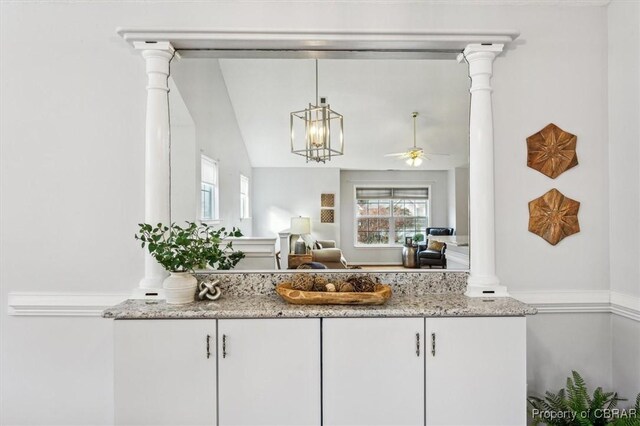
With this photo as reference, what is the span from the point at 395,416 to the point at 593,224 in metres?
1.50

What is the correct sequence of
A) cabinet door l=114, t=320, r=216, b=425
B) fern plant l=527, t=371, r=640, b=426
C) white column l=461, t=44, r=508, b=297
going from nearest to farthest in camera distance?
cabinet door l=114, t=320, r=216, b=425
fern plant l=527, t=371, r=640, b=426
white column l=461, t=44, r=508, b=297

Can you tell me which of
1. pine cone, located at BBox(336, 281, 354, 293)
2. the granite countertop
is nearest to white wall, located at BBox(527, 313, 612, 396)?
the granite countertop

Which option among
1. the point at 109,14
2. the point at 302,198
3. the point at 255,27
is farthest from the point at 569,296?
the point at 109,14

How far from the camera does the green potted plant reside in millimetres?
1808

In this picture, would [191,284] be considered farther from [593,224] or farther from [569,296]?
[593,224]

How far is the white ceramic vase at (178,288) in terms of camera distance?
1.82 metres

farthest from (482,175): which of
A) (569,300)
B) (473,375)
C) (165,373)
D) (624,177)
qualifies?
(165,373)

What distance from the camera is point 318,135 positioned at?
6.84 feet

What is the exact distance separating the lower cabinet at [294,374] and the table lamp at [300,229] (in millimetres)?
507

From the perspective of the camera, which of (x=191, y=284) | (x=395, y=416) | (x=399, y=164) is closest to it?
(x=395, y=416)

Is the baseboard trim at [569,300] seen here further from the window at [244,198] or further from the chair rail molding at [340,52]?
the window at [244,198]

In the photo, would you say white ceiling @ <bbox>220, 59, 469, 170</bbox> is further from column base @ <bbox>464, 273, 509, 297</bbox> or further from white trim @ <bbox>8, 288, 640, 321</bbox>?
white trim @ <bbox>8, 288, 640, 321</bbox>

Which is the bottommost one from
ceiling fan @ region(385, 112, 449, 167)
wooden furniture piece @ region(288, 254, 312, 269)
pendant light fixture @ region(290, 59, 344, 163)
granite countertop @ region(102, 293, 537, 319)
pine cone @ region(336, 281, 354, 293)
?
granite countertop @ region(102, 293, 537, 319)

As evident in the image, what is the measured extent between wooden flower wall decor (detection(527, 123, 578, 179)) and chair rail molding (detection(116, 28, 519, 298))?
0.87 ft
